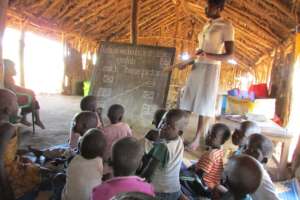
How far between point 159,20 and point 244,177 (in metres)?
12.1

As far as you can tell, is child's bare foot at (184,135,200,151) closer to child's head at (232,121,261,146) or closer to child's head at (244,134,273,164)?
child's head at (232,121,261,146)

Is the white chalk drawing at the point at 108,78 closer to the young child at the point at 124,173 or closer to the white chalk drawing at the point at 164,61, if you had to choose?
the white chalk drawing at the point at 164,61

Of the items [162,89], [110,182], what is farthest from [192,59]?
[110,182]

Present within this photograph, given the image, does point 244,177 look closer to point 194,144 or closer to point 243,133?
point 243,133

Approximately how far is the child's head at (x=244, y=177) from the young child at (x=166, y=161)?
0.60m

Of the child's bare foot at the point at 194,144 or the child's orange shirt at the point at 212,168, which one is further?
the child's bare foot at the point at 194,144

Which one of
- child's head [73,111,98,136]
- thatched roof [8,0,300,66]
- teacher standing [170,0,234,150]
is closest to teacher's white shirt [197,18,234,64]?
teacher standing [170,0,234,150]

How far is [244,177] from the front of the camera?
1.62 m

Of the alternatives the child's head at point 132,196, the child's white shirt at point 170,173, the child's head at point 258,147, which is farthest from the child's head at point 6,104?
the child's head at point 258,147

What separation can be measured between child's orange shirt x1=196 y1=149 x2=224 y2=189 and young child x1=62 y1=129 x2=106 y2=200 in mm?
906

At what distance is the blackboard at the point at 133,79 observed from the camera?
459 centimetres

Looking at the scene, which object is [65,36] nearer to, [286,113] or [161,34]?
[161,34]

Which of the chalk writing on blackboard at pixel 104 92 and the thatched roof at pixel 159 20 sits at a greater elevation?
the thatched roof at pixel 159 20

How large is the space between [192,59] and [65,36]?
9587 millimetres
